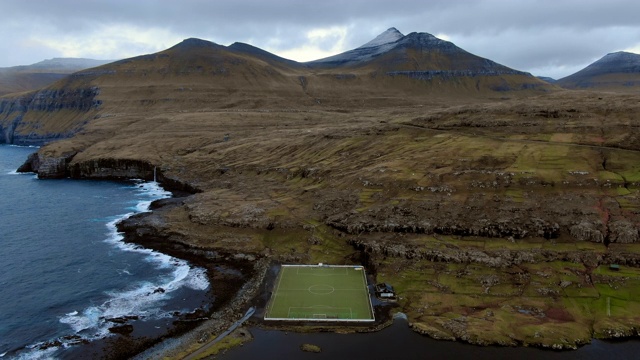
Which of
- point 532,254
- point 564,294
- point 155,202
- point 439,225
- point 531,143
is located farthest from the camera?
point 155,202

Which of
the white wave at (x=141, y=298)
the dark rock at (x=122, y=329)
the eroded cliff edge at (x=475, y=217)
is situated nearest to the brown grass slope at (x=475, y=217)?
the eroded cliff edge at (x=475, y=217)

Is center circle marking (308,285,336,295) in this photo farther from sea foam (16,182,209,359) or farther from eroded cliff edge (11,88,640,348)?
sea foam (16,182,209,359)

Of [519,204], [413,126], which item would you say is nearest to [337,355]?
[519,204]

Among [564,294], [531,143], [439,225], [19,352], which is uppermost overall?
[531,143]

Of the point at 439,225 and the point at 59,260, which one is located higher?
the point at 439,225

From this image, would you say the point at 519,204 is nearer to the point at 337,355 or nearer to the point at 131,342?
the point at 337,355

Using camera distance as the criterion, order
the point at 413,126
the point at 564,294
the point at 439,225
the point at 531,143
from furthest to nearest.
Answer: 1. the point at 413,126
2. the point at 531,143
3. the point at 439,225
4. the point at 564,294

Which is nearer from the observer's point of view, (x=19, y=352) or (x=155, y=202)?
(x=19, y=352)

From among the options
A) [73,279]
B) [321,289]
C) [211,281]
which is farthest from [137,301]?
[321,289]
